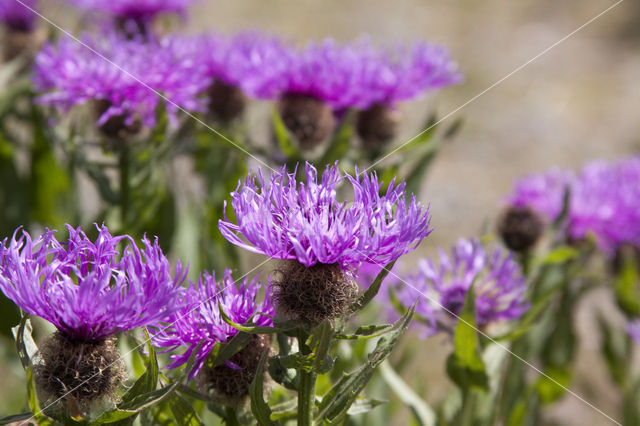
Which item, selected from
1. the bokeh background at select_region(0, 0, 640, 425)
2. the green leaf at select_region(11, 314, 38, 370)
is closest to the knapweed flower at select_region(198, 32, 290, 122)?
the green leaf at select_region(11, 314, 38, 370)

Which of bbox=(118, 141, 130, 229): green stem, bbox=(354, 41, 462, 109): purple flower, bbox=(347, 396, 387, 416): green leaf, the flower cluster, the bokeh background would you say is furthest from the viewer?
the bokeh background

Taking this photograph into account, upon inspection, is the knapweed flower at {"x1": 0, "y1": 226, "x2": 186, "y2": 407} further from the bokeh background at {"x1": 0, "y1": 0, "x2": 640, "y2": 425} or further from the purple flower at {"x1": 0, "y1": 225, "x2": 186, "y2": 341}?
the bokeh background at {"x1": 0, "y1": 0, "x2": 640, "y2": 425}

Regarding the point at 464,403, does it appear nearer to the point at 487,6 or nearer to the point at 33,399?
the point at 33,399

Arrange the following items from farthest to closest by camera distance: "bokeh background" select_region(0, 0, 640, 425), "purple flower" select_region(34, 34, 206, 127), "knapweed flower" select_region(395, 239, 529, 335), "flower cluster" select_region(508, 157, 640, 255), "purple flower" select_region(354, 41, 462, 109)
A: "bokeh background" select_region(0, 0, 640, 425) < "flower cluster" select_region(508, 157, 640, 255) < "purple flower" select_region(354, 41, 462, 109) < "purple flower" select_region(34, 34, 206, 127) < "knapweed flower" select_region(395, 239, 529, 335)

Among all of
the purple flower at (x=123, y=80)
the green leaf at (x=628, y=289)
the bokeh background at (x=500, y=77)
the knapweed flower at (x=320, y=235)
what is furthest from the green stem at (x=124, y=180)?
the bokeh background at (x=500, y=77)

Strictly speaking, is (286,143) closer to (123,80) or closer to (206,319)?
(123,80)

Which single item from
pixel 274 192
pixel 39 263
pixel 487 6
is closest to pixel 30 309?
pixel 39 263

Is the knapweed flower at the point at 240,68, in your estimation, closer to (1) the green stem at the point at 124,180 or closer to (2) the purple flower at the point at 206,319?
(1) the green stem at the point at 124,180

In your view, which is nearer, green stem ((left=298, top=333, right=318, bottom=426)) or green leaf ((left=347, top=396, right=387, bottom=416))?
green stem ((left=298, top=333, right=318, bottom=426))
